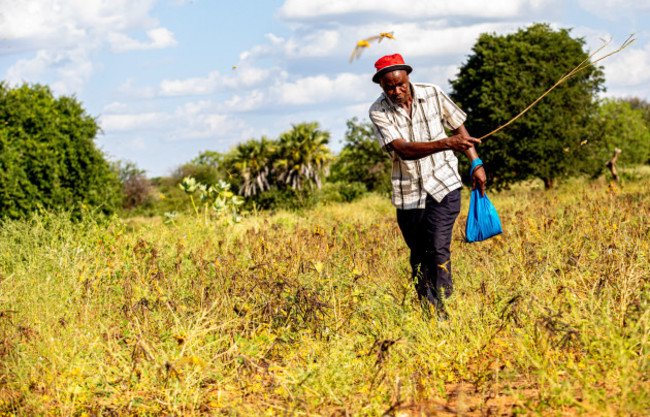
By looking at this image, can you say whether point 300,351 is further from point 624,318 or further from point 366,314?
point 624,318

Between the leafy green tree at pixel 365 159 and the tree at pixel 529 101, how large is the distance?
6077 millimetres

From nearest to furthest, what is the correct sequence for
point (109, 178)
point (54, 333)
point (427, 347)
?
point (427, 347), point (54, 333), point (109, 178)

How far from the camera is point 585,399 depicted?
286cm

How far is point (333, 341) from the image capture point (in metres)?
3.69

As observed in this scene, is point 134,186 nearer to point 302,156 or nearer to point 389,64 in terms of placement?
point 302,156

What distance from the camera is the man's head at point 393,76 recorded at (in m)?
4.27

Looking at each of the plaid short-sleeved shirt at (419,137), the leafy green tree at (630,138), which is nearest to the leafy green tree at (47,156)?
the plaid short-sleeved shirt at (419,137)

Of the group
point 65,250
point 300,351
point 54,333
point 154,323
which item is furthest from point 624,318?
point 65,250

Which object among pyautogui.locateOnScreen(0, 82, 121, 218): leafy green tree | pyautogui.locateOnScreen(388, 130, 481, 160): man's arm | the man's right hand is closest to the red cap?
pyautogui.locateOnScreen(388, 130, 481, 160): man's arm

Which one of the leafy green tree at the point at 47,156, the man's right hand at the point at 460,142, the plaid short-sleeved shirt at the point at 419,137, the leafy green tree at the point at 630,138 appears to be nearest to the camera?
the man's right hand at the point at 460,142

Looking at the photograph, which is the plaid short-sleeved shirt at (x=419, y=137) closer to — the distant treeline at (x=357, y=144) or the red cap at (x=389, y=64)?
the red cap at (x=389, y=64)

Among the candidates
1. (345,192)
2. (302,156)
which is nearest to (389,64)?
(302,156)

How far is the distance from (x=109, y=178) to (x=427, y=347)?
903cm

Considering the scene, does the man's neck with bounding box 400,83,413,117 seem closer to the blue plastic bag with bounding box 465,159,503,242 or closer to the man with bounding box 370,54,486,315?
the man with bounding box 370,54,486,315
